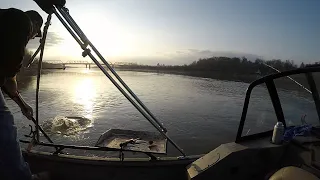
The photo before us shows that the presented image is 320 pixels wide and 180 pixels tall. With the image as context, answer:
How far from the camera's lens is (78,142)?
1193 centimetres

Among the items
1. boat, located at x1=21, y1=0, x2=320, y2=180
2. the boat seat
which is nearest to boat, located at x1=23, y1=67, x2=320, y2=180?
boat, located at x1=21, y1=0, x2=320, y2=180

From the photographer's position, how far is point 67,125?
14977mm

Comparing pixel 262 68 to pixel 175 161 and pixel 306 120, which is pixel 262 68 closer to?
pixel 306 120

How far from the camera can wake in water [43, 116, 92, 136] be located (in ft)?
45.0

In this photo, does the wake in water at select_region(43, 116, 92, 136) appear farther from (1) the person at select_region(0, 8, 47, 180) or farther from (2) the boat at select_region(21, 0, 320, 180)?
(1) the person at select_region(0, 8, 47, 180)

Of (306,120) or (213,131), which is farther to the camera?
(213,131)

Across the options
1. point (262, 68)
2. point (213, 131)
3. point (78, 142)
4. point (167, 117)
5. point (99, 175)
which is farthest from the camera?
point (167, 117)

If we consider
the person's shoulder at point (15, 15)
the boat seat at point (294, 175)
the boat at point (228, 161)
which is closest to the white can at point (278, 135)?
the boat at point (228, 161)

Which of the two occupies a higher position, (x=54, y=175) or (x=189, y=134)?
(x=54, y=175)

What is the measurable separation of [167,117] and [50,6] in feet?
48.2

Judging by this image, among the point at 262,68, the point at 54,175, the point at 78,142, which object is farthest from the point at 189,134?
the point at 54,175

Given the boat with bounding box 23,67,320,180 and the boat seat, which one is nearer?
the boat seat

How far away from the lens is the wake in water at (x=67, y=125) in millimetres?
13708

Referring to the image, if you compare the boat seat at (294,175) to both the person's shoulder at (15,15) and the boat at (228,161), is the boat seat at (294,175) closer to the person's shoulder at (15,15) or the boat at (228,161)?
the boat at (228,161)
